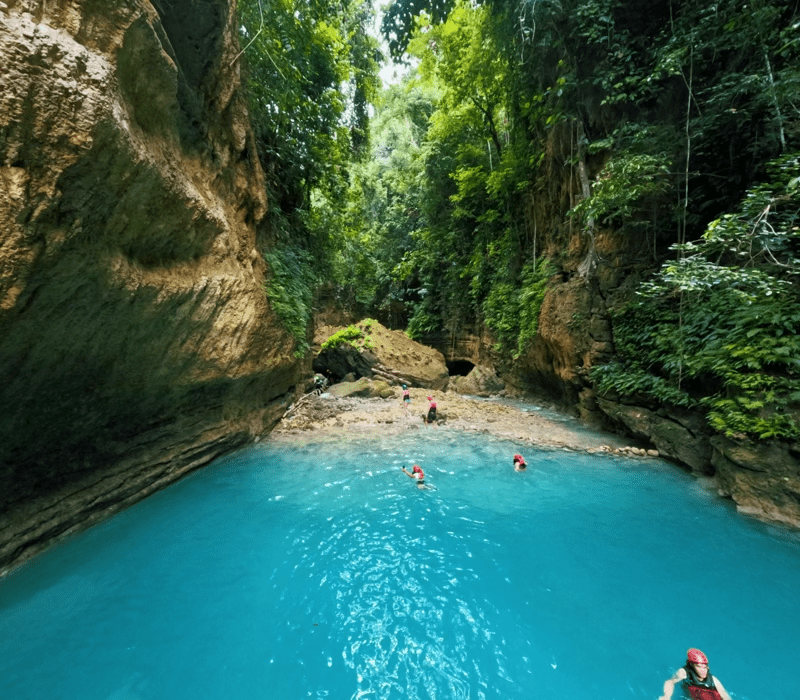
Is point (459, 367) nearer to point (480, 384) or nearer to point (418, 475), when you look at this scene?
point (480, 384)

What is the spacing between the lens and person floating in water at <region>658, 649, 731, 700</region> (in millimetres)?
2482

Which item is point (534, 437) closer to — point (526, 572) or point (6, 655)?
point (526, 572)

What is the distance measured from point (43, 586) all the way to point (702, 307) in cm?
1097

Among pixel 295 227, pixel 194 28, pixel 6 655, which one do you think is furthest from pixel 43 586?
pixel 295 227

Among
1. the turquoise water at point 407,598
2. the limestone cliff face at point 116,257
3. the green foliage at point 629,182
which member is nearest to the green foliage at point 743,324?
the turquoise water at point 407,598

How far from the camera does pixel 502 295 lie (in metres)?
15.4

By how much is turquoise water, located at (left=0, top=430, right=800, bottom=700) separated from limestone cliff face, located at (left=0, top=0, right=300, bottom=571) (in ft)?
3.37

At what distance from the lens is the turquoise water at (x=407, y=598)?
2877mm

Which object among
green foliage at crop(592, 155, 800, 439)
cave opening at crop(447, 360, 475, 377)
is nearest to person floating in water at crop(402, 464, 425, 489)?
green foliage at crop(592, 155, 800, 439)

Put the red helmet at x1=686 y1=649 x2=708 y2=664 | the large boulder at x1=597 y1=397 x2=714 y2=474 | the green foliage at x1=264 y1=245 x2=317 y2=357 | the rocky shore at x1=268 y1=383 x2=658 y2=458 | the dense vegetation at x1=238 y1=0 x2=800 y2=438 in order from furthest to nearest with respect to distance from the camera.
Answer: the green foliage at x1=264 y1=245 x2=317 y2=357 < the rocky shore at x1=268 y1=383 x2=658 y2=458 < the large boulder at x1=597 y1=397 x2=714 y2=474 < the dense vegetation at x1=238 y1=0 x2=800 y2=438 < the red helmet at x1=686 y1=649 x2=708 y2=664

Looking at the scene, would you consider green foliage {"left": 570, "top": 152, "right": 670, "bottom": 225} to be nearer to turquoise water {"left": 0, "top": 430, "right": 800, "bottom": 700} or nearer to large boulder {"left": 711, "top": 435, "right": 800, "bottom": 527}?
large boulder {"left": 711, "top": 435, "right": 800, "bottom": 527}

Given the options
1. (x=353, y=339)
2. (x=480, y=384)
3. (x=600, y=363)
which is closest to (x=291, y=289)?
(x=353, y=339)

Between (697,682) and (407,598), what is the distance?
244 centimetres

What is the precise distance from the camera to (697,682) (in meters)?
2.58
